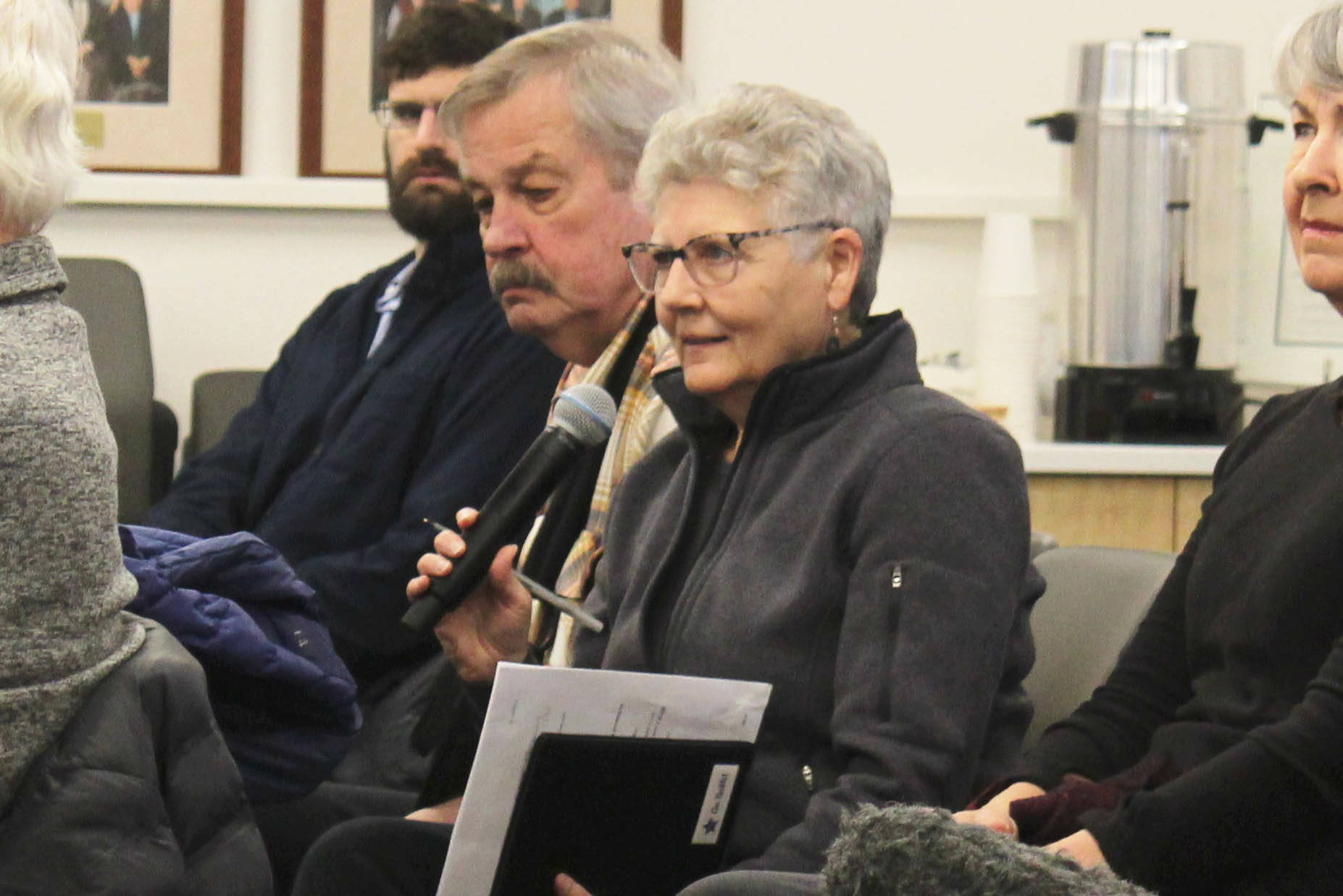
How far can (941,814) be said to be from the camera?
42.2 inches

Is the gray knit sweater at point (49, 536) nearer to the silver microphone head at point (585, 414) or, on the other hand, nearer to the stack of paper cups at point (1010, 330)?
the silver microphone head at point (585, 414)

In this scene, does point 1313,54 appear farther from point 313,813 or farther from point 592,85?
point 313,813

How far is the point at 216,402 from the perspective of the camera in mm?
3268

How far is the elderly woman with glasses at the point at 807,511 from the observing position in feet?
4.55

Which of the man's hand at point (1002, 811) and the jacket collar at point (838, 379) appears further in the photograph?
the jacket collar at point (838, 379)

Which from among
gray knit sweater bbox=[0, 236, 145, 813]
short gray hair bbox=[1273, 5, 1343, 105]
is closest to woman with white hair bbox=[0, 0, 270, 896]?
gray knit sweater bbox=[0, 236, 145, 813]

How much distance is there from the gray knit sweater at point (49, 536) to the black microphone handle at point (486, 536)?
271 mm

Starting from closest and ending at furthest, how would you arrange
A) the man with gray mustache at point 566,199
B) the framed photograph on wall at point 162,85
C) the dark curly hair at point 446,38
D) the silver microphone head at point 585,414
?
the silver microphone head at point 585,414
the man with gray mustache at point 566,199
the dark curly hair at point 446,38
the framed photograph on wall at point 162,85

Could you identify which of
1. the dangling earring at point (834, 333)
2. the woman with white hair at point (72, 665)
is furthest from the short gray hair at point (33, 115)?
the dangling earring at point (834, 333)

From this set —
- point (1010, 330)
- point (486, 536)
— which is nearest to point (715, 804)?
point (486, 536)

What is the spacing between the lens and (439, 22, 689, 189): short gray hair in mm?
2016

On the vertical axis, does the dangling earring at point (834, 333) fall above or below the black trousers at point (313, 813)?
above

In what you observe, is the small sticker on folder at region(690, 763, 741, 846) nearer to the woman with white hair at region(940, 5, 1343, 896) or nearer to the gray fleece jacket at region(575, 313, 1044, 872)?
the gray fleece jacket at region(575, 313, 1044, 872)

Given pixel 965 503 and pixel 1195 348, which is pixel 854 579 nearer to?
pixel 965 503
